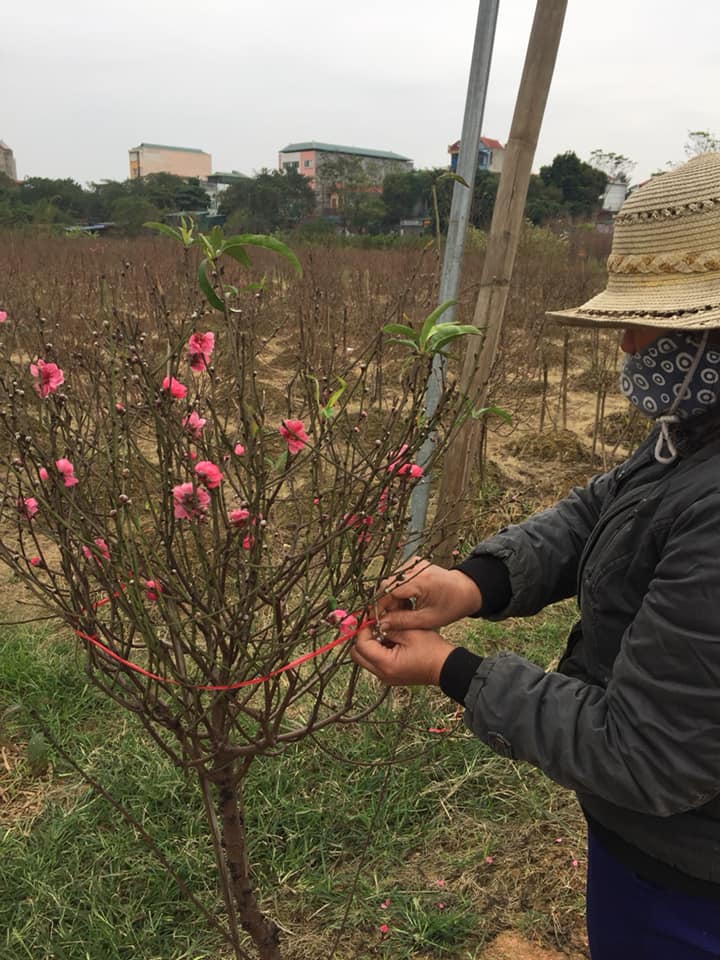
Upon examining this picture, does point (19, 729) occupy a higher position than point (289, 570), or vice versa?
point (289, 570)

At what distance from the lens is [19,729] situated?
2797 millimetres

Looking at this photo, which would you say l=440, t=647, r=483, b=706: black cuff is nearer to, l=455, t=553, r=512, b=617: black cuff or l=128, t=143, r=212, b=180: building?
l=455, t=553, r=512, b=617: black cuff

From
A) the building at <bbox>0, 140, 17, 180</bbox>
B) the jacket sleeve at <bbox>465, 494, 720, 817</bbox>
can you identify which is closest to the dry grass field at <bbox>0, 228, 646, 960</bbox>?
the jacket sleeve at <bbox>465, 494, 720, 817</bbox>

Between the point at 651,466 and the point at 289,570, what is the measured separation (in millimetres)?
610

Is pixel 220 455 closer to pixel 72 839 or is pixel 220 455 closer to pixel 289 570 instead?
pixel 289 570

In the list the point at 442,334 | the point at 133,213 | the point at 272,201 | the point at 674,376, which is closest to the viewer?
the point at 674,376

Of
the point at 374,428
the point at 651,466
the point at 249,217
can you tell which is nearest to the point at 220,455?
the point at 651,466

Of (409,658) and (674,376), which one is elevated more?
(674,376)

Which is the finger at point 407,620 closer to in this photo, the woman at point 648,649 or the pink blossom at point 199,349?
the woman at point 648,649

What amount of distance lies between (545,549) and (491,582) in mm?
126

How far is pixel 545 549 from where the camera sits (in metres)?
1.38

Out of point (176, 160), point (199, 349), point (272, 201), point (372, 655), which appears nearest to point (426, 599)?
point (372, 655)

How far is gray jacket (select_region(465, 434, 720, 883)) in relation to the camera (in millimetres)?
838

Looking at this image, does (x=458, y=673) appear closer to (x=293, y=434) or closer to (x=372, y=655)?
(x=372, y=655)
